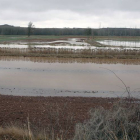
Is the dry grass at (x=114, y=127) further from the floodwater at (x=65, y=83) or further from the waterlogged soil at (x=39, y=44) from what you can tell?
the waterlogged soil at (x=39, y=44)

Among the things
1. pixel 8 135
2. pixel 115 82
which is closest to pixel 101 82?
pixel 115 82

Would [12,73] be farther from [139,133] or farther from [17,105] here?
[139,133]

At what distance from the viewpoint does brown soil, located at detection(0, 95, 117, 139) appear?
7.42m

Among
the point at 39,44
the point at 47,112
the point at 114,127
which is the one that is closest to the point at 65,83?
the point at 47,112

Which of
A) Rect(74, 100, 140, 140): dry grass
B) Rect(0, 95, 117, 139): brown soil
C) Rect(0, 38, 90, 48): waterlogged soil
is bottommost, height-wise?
Rect(0, 95, 117, 139): brown soil

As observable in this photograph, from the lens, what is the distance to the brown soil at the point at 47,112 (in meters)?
Result: 7.42

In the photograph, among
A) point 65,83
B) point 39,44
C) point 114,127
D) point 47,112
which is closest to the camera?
point 114,127

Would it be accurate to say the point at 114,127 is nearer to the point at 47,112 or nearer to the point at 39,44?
the point at 47,112

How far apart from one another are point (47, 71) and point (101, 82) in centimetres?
564

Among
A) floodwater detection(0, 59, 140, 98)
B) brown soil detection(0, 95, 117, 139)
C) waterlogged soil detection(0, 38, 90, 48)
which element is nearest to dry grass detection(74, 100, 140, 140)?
brown soil detection(0, 95, 117, 139)

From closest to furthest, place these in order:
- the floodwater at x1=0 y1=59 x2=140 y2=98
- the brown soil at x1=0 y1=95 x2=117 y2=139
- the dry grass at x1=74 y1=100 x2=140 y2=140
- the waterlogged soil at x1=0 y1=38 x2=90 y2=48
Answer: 1. the dry grass at x1=74 y1=100 x2=140 y2=140
2. the brown soil at x1=0 y1=95 x2=117 y2=139
3. the floodwater at x1=0 y1=59 x2=140 y2=98
4. the waterlogged soil at x1=0 y1=38 x2=90 y2=48

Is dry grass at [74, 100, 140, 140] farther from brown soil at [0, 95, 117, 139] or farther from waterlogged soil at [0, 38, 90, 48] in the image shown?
waterlogged soil at [0, 38, 90, 48]

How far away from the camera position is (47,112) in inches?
344

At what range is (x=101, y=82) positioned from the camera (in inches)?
638
